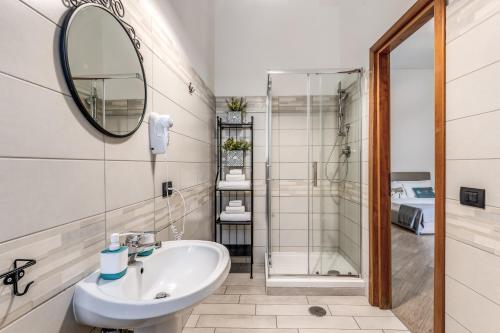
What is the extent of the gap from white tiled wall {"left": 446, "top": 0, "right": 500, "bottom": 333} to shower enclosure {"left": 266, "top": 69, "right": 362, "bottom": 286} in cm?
107

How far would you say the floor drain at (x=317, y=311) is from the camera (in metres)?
2.05

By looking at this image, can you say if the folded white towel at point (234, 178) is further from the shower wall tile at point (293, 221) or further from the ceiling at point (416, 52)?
the ceiling at point (416, 52)

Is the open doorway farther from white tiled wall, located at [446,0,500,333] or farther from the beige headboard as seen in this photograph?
white tiled wall, located at [446,0,500,333]

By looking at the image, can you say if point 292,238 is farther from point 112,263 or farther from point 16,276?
point 16,276

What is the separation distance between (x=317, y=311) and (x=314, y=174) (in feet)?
4.26

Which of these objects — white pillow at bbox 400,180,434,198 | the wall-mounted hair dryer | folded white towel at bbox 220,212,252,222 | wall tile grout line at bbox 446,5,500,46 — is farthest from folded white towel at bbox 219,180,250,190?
white pillow at bbox 400,180,434,198

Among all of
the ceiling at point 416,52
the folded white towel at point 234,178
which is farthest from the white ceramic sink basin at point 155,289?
the ceiling at point 416,52

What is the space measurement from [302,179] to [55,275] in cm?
256

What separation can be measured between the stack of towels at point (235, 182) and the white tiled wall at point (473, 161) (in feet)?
6.02

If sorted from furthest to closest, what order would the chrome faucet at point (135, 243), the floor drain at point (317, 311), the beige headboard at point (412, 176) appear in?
1. the beige headboard at point (412, 176)
2. the floor drain at point (317, 311)
3. the chrome faucet at point (135, 243)

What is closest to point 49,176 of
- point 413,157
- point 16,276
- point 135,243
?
point 16,276

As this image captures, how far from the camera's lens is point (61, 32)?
0.81m

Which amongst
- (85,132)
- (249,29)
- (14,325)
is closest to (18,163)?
(85,132)

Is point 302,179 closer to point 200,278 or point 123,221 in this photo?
point 200,278
